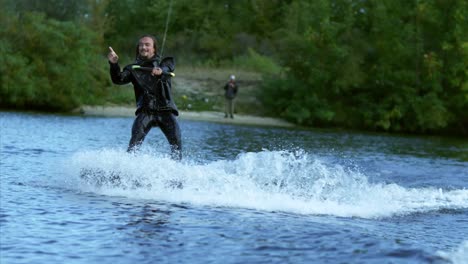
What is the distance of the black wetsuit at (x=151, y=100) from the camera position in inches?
495

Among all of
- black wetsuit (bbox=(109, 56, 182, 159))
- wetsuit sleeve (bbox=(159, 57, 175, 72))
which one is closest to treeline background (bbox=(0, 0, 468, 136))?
black wetsuit (bbox=(109, 56, 182, 159))

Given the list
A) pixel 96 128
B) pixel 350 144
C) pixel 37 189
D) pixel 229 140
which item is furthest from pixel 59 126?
pixel 37 189

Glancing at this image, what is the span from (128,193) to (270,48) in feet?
151

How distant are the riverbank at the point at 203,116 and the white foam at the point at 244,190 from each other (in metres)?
26.1

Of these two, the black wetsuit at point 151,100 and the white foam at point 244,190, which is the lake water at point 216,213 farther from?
the black wetsuit at point 151,100

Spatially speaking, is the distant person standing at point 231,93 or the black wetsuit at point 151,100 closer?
the black wetsuit at point 151,100

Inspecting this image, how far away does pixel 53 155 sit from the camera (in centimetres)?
1758

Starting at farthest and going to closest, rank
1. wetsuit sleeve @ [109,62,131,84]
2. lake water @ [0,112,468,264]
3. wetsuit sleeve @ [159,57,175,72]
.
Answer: wetsuit sleeve @ [159,57,175,72]
wetsuit sleeve @ [109,62,131,84]
lake water @ [0,112,468,264]

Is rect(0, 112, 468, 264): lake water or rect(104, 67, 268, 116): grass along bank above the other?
rect(104, 67, 268, 116): grass along bank

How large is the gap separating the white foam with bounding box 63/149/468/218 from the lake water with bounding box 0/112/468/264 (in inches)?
0.7

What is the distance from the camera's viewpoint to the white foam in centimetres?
1146

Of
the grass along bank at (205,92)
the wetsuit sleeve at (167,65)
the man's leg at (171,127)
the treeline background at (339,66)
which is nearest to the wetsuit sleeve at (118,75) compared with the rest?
the wetsuit sleeve at (167,65)

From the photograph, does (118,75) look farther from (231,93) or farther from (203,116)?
(203,116)

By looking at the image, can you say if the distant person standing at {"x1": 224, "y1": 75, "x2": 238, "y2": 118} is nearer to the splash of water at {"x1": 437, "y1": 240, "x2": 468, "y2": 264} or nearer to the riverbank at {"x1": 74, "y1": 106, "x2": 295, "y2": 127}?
the riverbank at {"x1": 74, "y1": 106, "x2": 295, "y2": 127}
